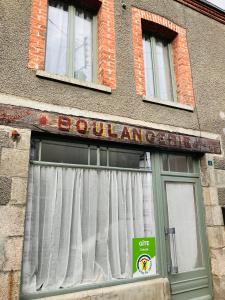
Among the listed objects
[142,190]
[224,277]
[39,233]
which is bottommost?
[224,277]

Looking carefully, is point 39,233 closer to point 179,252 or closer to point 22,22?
point 179,252

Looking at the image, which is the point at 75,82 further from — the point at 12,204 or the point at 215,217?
the point at 215,217

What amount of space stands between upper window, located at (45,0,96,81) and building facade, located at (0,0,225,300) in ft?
0.07

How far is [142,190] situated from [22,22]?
3368 millimetres

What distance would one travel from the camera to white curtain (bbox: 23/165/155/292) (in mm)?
3816

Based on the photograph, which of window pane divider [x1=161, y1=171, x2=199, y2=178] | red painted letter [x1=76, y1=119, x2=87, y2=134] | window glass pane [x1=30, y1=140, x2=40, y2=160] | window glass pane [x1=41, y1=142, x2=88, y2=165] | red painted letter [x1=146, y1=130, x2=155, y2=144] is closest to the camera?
window glass pane [x1=30, y1=140, x2=40, y2=160]

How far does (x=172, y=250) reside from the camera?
189 inches

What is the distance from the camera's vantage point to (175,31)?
614 cm

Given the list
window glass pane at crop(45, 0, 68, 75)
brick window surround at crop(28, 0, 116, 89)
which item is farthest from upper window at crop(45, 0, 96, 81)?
brick window surround at crop(28, 0, 116, 89)

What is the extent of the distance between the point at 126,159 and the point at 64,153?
3.70 feet

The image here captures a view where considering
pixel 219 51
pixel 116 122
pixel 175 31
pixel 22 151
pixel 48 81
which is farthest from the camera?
pixel 219 51

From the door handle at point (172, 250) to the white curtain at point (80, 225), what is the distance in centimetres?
38

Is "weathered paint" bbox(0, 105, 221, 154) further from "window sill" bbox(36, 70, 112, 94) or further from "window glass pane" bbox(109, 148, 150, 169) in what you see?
"window sill" bbox(36, 70, 112, 94)

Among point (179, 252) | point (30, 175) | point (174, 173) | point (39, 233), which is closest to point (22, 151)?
point (30, 175)
